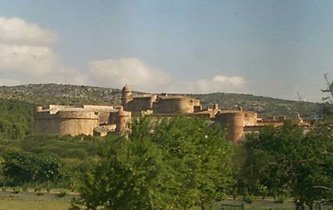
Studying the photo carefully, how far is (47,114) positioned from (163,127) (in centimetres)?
6578

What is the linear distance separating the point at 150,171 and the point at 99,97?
132359 millimetres

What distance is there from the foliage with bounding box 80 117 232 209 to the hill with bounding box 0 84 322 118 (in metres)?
106

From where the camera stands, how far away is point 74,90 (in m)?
153

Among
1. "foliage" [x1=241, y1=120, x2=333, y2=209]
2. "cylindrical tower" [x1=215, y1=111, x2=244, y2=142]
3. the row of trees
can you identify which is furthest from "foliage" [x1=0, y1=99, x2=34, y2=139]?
the row of trees

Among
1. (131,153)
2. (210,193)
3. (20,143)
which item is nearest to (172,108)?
(20,143)

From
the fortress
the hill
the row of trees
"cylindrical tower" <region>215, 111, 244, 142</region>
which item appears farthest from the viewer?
the hill

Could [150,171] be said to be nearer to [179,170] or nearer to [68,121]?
[179,170]

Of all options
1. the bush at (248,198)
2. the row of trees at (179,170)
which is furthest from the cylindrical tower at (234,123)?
the row of trees at (179,170)

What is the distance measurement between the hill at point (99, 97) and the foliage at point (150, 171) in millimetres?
106201

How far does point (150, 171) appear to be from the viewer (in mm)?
19094

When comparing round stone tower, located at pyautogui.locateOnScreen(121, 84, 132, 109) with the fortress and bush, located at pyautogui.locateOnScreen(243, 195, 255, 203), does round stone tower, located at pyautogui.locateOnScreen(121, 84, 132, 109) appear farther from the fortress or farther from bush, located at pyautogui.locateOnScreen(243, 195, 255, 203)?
bush, located at pyautogui.locateOnScreen(243, 195, 255, 203)

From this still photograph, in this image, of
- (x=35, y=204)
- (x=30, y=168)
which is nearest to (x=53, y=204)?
(x=35, y=204)

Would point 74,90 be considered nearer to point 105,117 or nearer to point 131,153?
point 105,117

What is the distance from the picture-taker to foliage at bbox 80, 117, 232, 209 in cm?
1869
